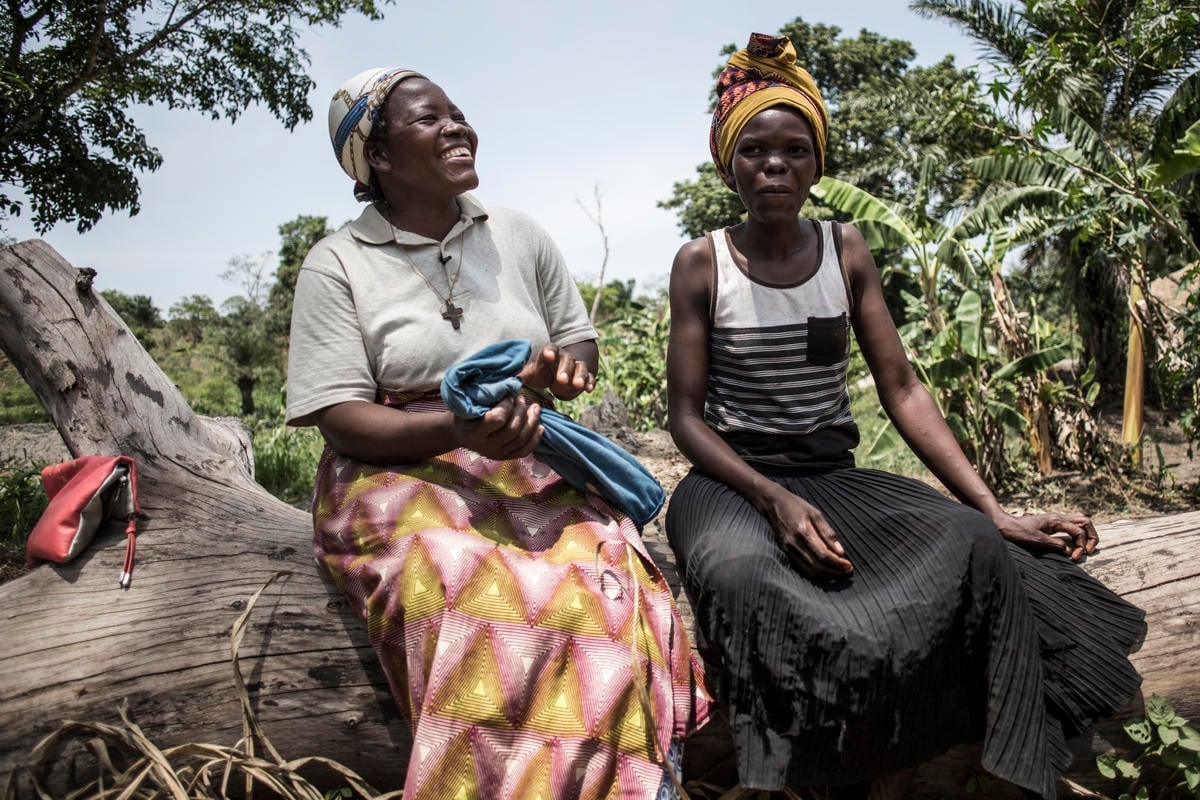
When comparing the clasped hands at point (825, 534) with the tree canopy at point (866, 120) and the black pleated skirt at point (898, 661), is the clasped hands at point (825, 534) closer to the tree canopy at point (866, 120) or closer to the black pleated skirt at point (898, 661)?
the black pleated skirt at point (898, 661)

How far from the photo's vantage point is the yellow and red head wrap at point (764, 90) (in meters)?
2.22

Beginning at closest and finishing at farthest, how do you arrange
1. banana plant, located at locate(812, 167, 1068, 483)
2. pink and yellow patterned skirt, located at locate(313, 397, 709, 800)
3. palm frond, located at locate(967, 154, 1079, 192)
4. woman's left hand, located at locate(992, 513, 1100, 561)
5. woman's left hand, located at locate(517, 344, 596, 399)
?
1. pink and yellow patterned skirt, located at locate(313, 397, 709, 800)
2. woman's left hand, located at locate(517, 344, 596, 399)
3. woman's left hand, located at locate(992, 513, 1100, 561)
4. banana plant, located at locate(812, 167, 1068, 483)
5. palm frond, located at locate(967, 154, 1079, 192)

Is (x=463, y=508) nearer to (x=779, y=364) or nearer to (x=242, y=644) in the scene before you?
(x=242, y=644)

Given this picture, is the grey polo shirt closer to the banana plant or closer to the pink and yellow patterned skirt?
the pink and yellow patterned skirt

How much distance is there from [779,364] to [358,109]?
1279 mm

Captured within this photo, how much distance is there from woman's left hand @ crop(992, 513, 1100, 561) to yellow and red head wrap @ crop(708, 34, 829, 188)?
105 cm

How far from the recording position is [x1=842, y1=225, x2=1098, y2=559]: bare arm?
6.92ft

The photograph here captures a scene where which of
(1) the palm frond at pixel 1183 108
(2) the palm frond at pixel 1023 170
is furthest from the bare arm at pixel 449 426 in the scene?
(1) the palm frond at pixel 1183 108

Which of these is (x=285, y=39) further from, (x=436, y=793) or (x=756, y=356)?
(x=436, y=793)

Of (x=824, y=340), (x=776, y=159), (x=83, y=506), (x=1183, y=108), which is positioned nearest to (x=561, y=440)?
(x=824, y=340)

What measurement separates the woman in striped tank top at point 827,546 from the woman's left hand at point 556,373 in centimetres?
38

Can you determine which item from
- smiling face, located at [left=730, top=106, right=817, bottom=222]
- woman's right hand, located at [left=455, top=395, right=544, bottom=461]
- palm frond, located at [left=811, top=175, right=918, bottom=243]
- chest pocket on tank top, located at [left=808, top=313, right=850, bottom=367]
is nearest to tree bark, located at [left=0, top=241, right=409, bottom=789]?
woman's right hand, located at [left=455, top=395, right=544, bottom=461]

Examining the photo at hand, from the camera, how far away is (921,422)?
2285 millimetres

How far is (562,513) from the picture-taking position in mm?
2035
